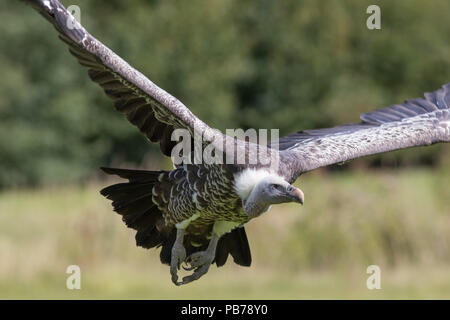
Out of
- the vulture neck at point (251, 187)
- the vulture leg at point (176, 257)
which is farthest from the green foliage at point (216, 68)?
the vulture neck at point (251, 187)

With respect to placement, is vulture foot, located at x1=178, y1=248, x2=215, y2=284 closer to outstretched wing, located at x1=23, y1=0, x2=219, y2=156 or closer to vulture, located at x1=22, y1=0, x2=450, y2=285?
vulture, located at x1=22, y1=0, x2=450, y2=285

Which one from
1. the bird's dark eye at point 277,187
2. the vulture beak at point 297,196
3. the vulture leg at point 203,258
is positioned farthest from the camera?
the vulture leg at point 203,258

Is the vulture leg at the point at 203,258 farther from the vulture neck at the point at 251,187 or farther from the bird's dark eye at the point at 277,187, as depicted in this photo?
the bird's dark eye at the point at 277,187

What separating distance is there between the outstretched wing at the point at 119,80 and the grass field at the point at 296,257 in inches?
319

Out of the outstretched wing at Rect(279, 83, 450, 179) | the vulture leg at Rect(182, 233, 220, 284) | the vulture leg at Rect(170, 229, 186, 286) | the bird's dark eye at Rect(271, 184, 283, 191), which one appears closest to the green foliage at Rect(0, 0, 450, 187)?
the outstretched wing at Rect(279, 83, 450, 179)

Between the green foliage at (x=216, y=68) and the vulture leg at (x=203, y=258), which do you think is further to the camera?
the green foliage at (x=216, y=68)

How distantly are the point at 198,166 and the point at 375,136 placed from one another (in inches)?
82.7

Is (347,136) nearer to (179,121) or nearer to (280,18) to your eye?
(179,121)

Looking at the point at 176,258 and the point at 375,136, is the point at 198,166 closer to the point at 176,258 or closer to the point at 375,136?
the point at 176,258

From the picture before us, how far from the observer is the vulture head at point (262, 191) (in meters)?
6.70

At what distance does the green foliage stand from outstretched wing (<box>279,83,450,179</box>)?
2075cm

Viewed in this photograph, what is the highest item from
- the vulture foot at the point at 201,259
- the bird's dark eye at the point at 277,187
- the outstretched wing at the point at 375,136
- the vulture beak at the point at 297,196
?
the outstretched wing at the point at 375,136

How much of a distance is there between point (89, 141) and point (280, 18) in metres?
13.4

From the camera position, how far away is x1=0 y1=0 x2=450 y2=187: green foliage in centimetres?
3325
